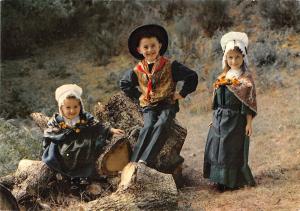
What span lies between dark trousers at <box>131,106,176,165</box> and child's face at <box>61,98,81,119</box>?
690 millimetres

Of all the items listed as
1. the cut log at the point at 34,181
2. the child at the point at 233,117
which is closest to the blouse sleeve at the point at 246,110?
the child at the point at 233,117

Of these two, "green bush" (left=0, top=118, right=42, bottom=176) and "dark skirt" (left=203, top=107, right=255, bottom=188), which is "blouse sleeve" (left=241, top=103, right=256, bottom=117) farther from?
"green bush" (left=0, top=118, right=42, bottom=176)

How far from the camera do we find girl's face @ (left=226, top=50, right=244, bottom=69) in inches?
190

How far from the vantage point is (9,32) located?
12.3 m

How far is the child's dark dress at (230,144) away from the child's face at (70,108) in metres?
1.35

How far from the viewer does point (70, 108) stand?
4.57m

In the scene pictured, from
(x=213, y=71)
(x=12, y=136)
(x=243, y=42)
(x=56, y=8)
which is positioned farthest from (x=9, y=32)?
(x=243, y=42)

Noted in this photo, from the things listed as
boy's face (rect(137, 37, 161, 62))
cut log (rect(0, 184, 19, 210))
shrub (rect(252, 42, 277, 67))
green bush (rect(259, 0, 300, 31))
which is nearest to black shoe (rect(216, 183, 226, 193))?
boy's face (rect(137, 37, 161, 62))

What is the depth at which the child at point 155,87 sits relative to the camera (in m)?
4.86

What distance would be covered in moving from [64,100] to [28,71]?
7.22 m

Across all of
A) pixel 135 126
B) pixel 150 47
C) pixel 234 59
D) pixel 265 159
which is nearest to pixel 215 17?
pixel 265 159

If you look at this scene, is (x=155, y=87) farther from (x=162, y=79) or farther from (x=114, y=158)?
(x=114, y=158)

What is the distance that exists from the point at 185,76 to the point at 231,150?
2.70ft

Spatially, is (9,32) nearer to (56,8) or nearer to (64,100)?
(56,8)
